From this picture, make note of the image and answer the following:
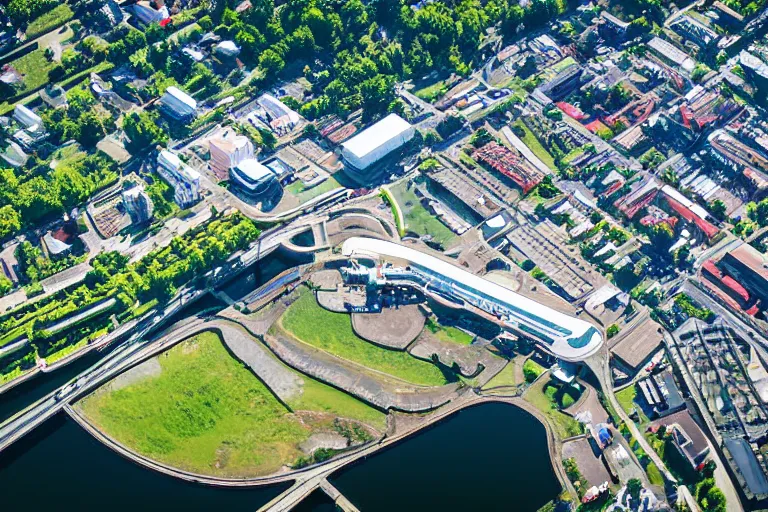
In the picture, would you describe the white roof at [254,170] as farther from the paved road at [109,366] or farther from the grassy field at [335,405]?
the grassy field at [335,405]

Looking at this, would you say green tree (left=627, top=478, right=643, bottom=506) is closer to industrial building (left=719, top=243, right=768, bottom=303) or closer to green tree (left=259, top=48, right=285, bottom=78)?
industrial building (left=719, top=243, right=768, bottom=303)

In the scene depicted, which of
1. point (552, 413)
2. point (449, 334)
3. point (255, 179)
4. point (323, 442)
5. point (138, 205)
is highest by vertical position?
point (255, 179)

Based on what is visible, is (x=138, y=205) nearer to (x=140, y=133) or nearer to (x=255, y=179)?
(x=140, y=133)

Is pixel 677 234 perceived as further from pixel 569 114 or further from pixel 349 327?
pixel 349 327

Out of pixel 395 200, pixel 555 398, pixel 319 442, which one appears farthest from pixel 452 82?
pixel 319 442

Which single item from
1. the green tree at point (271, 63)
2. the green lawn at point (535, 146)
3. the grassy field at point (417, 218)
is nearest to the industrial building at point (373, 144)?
Result: the grassy field at point (417, 218)

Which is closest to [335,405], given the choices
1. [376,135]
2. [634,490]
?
[634,490]
